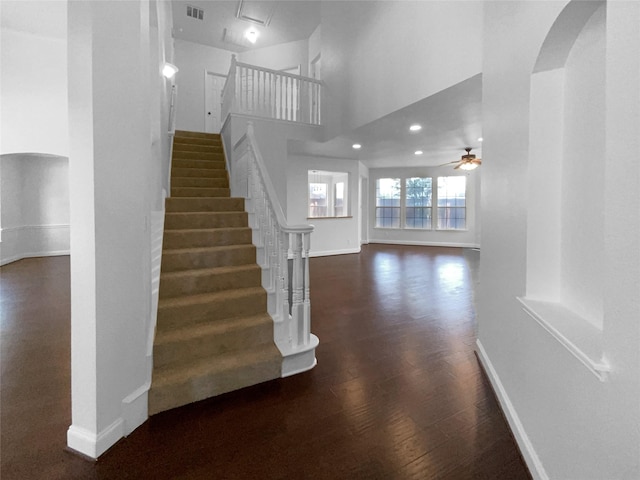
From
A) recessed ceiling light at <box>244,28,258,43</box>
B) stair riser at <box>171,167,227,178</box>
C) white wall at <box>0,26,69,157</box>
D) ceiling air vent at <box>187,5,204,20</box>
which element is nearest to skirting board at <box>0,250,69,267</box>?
white wall at <box>0,26,69,157</box>

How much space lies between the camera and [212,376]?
2068 mm

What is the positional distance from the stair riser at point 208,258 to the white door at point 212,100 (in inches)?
224

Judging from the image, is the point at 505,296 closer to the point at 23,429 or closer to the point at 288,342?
the point at 288,342

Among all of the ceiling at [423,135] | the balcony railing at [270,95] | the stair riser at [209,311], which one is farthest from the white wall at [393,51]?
the stair riser at [209,311]

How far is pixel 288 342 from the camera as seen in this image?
2.45 metres

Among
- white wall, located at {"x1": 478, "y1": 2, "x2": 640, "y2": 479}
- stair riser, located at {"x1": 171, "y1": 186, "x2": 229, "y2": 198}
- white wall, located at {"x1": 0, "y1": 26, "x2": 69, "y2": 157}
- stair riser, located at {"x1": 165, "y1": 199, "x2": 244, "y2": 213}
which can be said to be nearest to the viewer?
white wall, located at {"x1": 478, "y1": 2, "x2": 640, "y2": 479}

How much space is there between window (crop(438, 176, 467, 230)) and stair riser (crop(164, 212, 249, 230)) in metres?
8.04

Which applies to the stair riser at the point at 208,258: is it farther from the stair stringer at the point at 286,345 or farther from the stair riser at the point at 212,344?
the stair riser at the point at 212,344

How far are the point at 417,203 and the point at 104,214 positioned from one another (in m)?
9.73

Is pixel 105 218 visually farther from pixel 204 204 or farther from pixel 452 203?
pixel 452 203

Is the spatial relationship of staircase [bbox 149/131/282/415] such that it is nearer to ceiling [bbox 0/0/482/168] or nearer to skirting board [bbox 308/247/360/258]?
ceiling [bbox 0/0/482/168]

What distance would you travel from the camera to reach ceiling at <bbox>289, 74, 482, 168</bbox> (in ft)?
13.0

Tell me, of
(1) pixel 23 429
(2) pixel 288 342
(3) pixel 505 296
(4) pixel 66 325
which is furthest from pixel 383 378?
(4) pixel 66 325

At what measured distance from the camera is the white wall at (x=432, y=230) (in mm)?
9477
